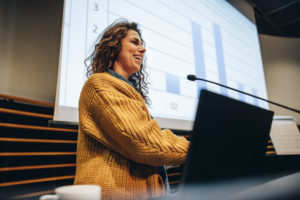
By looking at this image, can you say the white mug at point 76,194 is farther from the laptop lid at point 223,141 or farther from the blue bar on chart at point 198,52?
the blue bar on chart at point 198,52

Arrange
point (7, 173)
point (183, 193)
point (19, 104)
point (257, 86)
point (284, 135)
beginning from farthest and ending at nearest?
point (257, 86) < point (284, 135) < point (19, 104) < point (7, 173) < point (183, 193)

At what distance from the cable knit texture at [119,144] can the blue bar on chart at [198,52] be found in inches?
58.6

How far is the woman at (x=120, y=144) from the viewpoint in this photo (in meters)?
0.65

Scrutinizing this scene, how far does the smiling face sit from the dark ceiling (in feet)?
12.1

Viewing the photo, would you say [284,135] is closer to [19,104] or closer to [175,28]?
[175,28]

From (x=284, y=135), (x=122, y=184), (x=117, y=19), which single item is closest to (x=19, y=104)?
(x=117, y=19)

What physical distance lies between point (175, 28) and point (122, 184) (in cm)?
176

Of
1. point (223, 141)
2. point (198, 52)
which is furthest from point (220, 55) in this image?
point (223, 141)

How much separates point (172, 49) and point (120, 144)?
1498 millimetres

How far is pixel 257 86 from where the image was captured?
3.10m

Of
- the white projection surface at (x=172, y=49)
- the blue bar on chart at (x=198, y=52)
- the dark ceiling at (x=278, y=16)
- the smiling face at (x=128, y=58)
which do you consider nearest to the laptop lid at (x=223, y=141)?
the smiling face at (x=128, y=58)

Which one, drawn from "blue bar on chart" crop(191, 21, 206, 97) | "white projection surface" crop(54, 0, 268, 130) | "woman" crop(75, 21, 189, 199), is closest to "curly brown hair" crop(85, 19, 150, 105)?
"white projection surface" crop(54, 0, 268, 130)

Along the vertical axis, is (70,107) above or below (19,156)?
above

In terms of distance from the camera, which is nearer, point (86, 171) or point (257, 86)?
point (86, 171)
